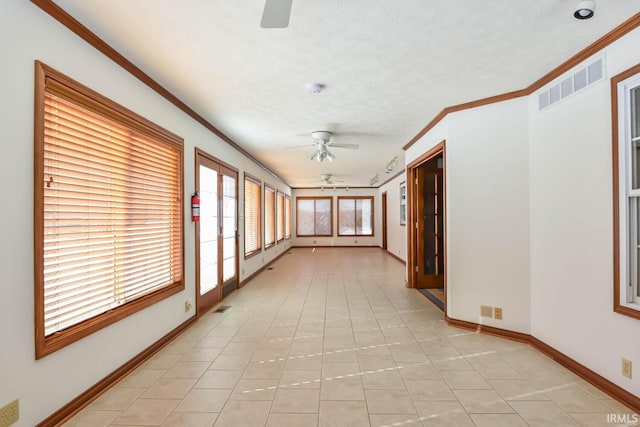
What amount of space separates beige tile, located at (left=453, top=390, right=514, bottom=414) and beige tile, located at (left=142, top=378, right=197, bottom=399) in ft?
6.79

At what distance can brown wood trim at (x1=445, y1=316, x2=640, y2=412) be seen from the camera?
2.35 m

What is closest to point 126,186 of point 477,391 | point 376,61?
point 376,61

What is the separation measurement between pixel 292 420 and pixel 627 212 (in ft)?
8.90

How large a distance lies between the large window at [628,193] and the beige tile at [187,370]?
10.8 ft

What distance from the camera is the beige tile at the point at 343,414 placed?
218 cm

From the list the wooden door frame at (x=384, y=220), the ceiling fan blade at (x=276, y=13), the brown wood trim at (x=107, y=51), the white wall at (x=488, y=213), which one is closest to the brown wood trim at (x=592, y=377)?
the white wall at (x=488, y=213)

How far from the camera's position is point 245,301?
5355 mm

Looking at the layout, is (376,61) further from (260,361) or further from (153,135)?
(260,361)

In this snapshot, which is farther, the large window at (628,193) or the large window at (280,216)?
the large window at (280,216)

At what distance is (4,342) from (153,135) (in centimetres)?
213

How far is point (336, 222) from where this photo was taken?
559 inches

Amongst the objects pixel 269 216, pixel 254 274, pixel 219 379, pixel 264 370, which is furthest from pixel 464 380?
pixel 269 216

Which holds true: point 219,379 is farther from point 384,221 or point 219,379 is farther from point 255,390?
point 384,221

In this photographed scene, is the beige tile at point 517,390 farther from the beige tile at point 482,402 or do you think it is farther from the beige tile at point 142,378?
the beige tile at point 142,378
